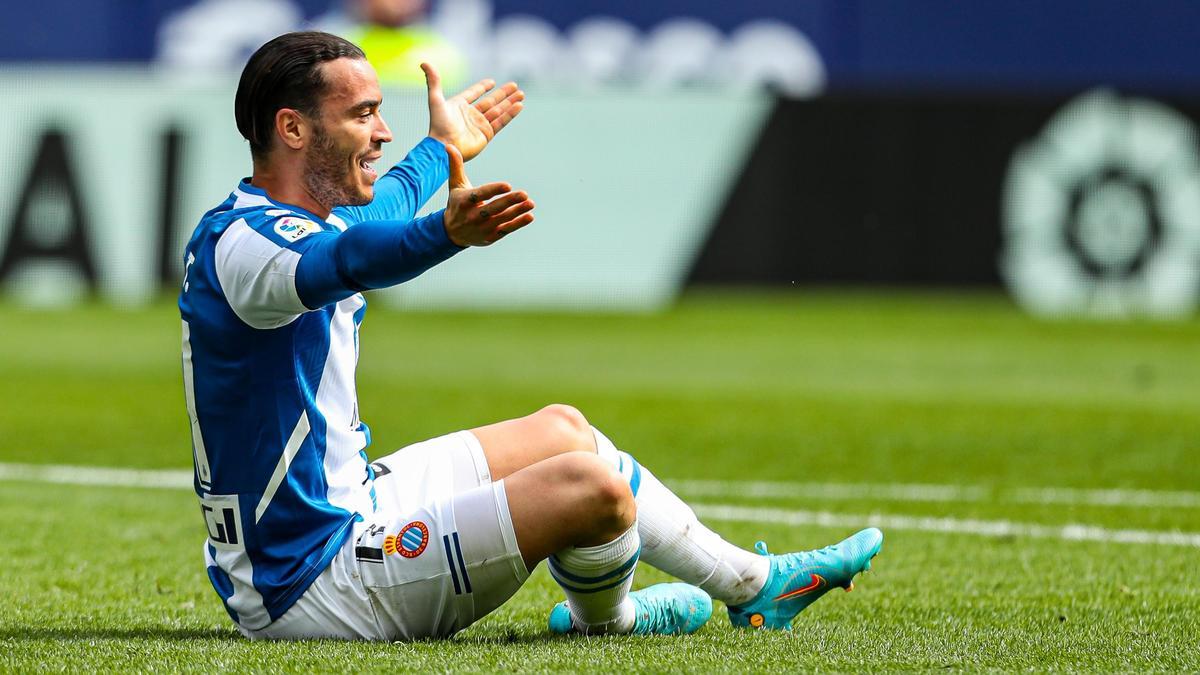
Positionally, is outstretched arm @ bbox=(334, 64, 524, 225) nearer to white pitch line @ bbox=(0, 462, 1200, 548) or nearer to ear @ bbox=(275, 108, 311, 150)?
ear @ bbox=(275, 108, 311, 150)

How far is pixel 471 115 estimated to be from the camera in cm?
511

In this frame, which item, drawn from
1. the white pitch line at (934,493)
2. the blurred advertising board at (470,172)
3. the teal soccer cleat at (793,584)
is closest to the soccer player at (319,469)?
the teal soccer cleat at (793,584)

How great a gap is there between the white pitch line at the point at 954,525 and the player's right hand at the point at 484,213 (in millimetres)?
3268

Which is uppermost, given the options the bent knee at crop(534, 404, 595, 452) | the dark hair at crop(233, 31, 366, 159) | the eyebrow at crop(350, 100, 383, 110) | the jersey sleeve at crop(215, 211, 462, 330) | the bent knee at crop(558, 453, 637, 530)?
the dark hair at crop(233, 31, 366, 159)

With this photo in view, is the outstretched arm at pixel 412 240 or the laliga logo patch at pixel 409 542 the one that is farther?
the laliga logo patch at pixel 409 542

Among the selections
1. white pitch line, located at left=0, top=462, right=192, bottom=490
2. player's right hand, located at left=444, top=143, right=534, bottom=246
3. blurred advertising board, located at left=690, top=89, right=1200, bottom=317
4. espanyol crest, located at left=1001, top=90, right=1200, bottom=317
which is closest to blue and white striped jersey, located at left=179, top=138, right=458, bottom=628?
player's right hand, located at left=444, top=143, right=534, bottom=246

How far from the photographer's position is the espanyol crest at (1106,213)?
51.0ft

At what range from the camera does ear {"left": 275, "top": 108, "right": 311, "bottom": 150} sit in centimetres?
410

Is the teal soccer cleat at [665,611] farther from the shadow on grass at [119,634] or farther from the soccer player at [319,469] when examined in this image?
the shadow on grass at [119,634]

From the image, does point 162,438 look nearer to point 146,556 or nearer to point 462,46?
point 146,556

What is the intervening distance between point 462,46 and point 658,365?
6145mm

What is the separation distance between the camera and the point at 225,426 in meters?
4.10

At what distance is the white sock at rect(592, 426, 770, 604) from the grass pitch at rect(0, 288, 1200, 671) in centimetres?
17

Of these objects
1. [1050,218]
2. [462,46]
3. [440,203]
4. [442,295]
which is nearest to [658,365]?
[440,203]
